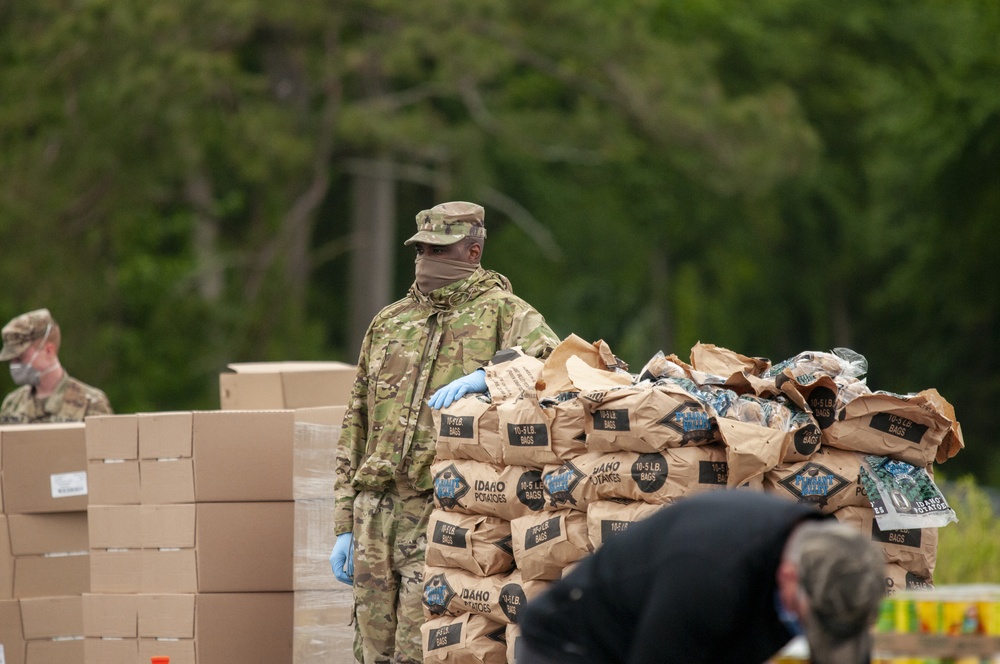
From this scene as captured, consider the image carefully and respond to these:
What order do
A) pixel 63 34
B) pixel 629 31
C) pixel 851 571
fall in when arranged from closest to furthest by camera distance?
pixel 851 571 < pixel 63 34 < pixel 629 31

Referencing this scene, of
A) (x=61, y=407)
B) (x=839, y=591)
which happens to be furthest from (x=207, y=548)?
(x=839, y=591)

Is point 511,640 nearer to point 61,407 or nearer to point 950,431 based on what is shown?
point 950,431

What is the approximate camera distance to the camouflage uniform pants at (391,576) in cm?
579

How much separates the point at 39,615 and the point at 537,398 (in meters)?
3.80

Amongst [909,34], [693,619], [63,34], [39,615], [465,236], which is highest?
[909,34]

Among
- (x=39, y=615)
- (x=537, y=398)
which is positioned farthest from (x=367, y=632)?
(x=39, y=615)

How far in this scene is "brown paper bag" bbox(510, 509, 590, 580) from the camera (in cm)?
500

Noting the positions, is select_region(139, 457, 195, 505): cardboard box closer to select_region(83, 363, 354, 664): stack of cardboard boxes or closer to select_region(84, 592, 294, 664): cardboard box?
select_region(83, 363, 354, 664): stack of cardboard boxes

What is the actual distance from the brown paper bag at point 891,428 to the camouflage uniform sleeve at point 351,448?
6.73 feet

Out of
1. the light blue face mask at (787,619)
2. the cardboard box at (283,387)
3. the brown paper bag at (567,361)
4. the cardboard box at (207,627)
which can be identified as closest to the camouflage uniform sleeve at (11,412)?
the cardboard box at (283,387)

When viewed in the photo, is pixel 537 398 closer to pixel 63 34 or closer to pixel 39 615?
pixel 39 615

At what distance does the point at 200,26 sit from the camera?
18.8m

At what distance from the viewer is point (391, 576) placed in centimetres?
585

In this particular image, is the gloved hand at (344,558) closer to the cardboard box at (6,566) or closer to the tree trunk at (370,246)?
the cardboard box at (6,566)
